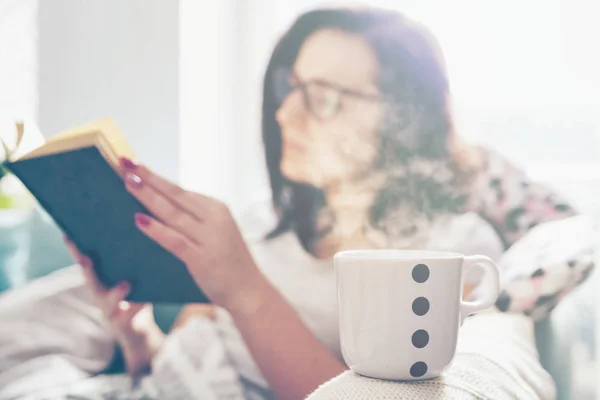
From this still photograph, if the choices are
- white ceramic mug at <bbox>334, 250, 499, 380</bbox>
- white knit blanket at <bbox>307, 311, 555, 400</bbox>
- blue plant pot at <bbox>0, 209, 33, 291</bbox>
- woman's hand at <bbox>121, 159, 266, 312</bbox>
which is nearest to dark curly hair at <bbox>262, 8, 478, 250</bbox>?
woman's hand at <bbox>121, 159, 266, 312</bbox>

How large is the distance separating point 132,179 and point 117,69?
0.46m

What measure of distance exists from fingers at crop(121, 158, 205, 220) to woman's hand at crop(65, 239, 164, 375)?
183 millimetres

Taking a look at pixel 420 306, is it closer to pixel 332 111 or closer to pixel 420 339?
pixel 420 339

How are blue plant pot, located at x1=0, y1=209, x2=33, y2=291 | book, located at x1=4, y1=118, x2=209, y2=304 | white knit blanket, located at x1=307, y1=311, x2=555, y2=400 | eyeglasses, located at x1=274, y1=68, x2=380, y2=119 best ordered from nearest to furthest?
white knit blanket, located at x1=307, y1=311, x2=555, y2=400 → book, located at x1=4, y1=118, x2=209, y2=304 → blue plant pot, located at x1=0, y1=209, x2=33, y2=291 → eyeglasses, located at x1=274, y1=68, x2=380, y2=119

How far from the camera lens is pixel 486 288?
1.65 ft

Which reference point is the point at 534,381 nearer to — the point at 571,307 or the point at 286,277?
the point at 571,307

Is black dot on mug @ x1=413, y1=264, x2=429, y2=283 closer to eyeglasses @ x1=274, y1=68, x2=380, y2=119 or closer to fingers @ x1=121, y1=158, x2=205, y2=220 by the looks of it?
fingers @ x1=121, y1=158, x2=205, y2=220

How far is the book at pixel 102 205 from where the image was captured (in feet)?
2.45

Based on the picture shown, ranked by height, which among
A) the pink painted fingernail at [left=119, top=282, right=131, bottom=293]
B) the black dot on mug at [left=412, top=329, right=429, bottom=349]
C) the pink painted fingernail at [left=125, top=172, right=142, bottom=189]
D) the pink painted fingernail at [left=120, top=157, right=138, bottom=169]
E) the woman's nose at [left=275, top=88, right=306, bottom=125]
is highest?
the woman's nose at [left=275, top=88, right=306, bottom=125]

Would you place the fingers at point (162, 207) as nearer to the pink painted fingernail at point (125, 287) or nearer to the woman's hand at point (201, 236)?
the woman's hand at point (201, 236)

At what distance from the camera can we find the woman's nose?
109 cm

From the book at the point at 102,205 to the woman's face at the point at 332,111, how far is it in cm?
34

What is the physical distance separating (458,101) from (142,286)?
2.05 ft

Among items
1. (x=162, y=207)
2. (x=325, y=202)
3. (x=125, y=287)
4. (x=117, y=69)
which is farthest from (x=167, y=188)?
(x=117, y=69)
